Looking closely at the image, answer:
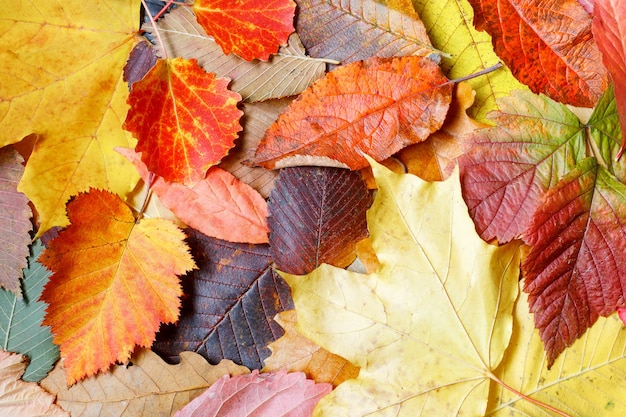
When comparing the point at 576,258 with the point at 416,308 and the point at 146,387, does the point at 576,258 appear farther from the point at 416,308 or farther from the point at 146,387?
the point at 146,387

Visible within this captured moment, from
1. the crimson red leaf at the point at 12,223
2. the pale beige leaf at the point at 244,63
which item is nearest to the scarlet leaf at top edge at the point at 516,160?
the pale beige leaf at the point at 244,63

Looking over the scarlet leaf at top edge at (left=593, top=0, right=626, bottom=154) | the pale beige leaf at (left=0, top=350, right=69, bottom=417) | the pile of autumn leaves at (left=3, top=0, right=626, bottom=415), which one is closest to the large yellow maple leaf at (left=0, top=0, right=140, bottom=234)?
the pile of autumn leaves at (left=3, top=0, right=626, bottom=415)

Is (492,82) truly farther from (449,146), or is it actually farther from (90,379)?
(90,379)

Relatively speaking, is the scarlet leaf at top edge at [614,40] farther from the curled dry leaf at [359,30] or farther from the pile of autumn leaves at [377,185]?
the curled dry leaf at [359,30]

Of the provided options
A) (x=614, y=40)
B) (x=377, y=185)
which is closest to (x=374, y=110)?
(x=377, y=185)

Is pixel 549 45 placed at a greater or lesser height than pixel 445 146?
greater

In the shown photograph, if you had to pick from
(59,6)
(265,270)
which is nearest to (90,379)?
(265,270)
